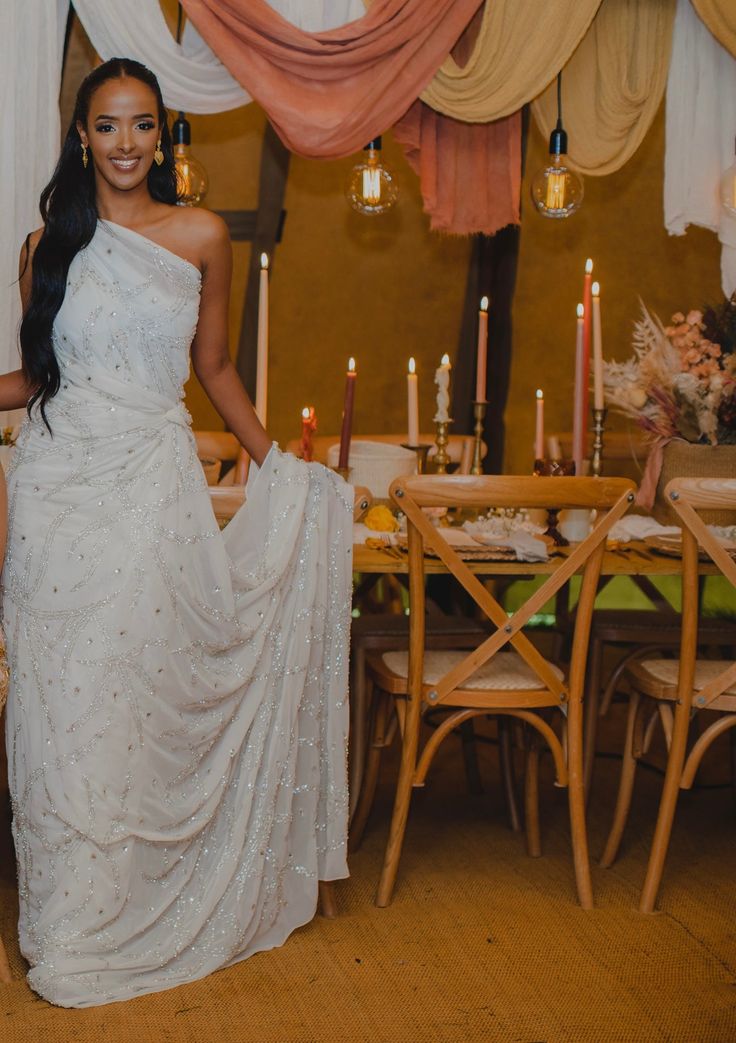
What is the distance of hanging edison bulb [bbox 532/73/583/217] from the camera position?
13.2 ft

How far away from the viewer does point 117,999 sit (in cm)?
256

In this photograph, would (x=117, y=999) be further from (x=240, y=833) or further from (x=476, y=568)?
(x=476, y=568)

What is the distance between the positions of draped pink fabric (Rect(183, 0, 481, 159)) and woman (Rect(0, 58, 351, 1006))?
1.02 m

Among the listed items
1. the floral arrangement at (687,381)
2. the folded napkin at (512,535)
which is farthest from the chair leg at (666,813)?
the floral arrangement at (687,381)

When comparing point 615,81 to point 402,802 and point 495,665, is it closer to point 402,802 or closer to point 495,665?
point 495,665

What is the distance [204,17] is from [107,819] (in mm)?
2283

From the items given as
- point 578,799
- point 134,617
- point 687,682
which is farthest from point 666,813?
point 134,617

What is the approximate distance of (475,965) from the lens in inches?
109

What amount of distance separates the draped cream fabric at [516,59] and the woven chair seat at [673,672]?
1.72 meters

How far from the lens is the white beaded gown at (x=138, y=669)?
2600 mm

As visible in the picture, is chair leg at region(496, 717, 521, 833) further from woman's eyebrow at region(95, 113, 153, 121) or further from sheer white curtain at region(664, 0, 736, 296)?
woman's eyebrow at region(95, 113, 153, 121)

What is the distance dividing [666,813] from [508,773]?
0.66 meters

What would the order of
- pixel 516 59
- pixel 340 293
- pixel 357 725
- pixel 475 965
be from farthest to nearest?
pixel 340 293, pixel 516 59, pixel 357 725, pixel 475 965

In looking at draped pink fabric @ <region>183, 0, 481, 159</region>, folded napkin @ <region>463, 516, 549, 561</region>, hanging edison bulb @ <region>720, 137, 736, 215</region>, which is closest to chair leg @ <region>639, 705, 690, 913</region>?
folded napkin @ <region>463, 516, 549, 561</region>
